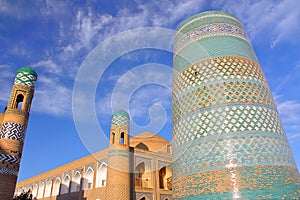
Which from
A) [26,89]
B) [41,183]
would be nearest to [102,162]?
[26,89]

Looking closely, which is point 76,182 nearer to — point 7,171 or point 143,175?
point 143,175

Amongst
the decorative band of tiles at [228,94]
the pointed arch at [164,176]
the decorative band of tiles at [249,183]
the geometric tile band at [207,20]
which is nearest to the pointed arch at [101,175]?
the pointed arch at [164,176]

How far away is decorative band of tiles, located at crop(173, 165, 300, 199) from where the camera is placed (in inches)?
108

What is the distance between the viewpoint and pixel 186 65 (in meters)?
4.14

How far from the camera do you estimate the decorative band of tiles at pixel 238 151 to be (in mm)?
2977

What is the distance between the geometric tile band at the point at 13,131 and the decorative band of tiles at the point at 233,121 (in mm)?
5391

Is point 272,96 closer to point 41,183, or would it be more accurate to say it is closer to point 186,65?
point 186,65

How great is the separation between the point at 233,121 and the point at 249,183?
810 millimetres

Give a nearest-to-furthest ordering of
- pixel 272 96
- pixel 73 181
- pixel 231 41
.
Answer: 1. pixel 272 96
2. pixel 231 41
3. pixel 73 181

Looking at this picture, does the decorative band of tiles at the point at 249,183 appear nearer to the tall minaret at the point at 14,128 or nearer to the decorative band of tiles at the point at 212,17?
the decorative band of tiles at the point at 212,17

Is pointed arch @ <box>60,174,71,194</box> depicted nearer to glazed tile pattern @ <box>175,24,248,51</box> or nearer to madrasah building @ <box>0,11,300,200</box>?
madrasah building @ <box>0,11,300,200</box>

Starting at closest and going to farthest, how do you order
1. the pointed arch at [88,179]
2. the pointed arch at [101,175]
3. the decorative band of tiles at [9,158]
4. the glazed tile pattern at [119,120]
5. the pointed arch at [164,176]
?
1. the decorative band of tiles at [9,158]
2. the glazed tile pattern at [119,120]
3. the pointed arch at [101,175]
4. the pointed arch at [88,179]
5. the pointed arch at [164,176]

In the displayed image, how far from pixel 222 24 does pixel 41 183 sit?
1825cm

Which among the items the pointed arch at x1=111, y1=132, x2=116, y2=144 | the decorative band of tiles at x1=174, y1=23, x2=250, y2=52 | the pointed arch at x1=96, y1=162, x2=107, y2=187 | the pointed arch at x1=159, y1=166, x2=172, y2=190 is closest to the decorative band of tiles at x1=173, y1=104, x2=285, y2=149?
the decorative band of tiles at x1=174, y1=23, x2=250, y2=52
